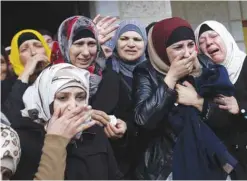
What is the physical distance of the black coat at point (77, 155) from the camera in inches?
83.2

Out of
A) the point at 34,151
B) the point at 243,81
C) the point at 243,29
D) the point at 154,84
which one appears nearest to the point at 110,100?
the point at 154,84

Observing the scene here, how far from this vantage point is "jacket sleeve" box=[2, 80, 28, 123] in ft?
7.80

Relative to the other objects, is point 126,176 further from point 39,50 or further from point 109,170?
point 39,50

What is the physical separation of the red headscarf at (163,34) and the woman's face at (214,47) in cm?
27

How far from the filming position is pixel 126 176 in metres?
2.56

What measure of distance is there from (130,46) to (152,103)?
631 mm

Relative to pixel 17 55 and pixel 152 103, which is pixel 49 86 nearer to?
pixel 152 103

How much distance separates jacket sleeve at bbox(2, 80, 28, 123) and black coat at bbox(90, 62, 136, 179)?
377 mm

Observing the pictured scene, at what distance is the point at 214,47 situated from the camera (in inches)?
110

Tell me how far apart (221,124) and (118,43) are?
87 centimetres

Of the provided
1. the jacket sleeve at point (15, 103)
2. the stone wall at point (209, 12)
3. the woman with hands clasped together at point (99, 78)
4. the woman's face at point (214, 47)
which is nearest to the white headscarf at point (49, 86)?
the jacket sleeve at point (15, 103)

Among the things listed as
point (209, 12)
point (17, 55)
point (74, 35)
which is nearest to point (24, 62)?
point (17, 55)

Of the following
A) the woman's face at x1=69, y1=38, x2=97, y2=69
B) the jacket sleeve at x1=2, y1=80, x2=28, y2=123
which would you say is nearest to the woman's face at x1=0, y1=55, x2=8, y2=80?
the jacket sleeve at x1=2, y1=80, x2=28, y2=123

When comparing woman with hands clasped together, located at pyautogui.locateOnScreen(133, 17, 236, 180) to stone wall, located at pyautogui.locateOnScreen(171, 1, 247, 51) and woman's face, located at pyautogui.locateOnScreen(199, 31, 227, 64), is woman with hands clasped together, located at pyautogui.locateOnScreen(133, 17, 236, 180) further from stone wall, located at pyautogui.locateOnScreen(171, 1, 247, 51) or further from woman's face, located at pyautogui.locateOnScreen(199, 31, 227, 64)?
stone wall, located at pyautogui.locateOnScreen(171, 1, 247, 51)
